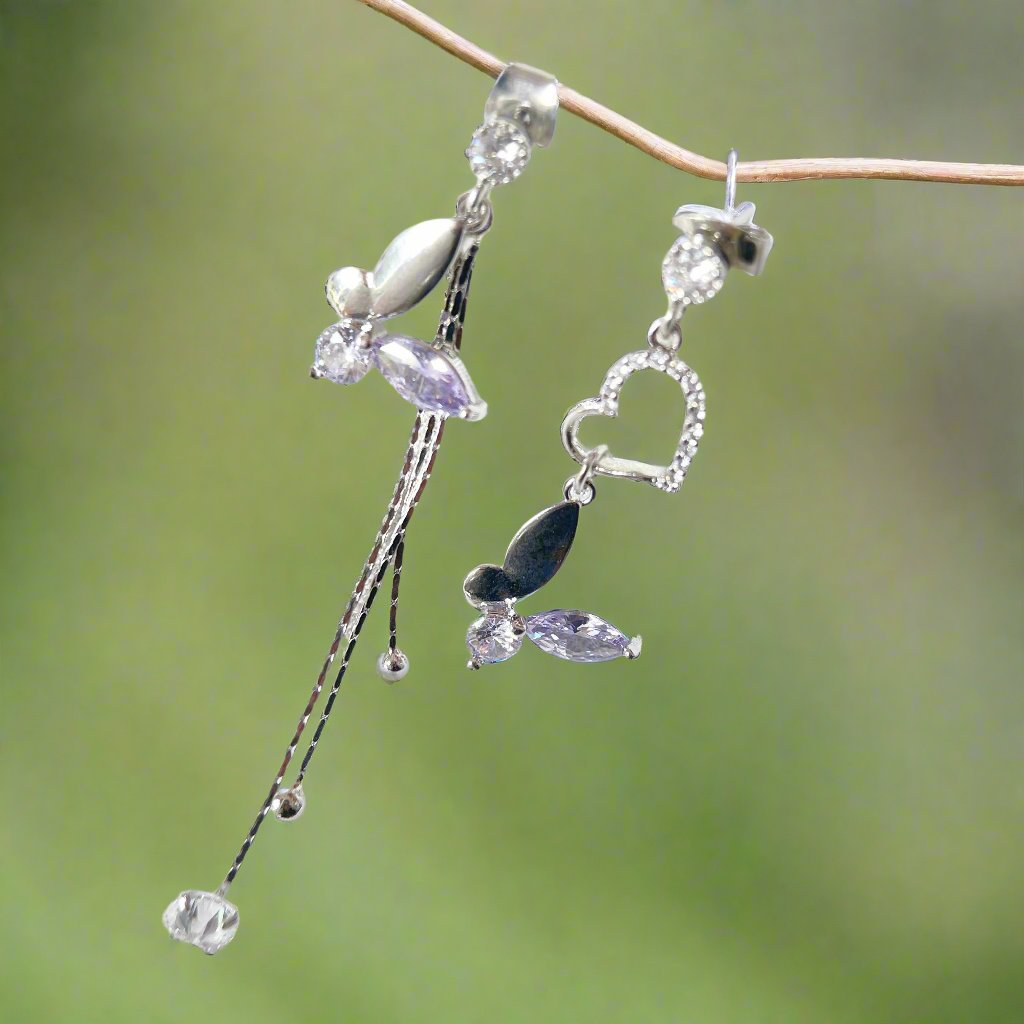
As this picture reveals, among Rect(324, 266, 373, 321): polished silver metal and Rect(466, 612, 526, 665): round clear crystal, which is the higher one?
Rect(324, 266, 373, 321): polished silver metal

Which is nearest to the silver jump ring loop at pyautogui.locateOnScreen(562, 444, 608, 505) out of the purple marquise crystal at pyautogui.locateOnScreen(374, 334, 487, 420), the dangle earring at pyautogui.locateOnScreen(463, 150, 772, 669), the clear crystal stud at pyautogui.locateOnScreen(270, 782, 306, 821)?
the dangle earring at pyautogui.locateOnScreen(463, 150, 772, 669)

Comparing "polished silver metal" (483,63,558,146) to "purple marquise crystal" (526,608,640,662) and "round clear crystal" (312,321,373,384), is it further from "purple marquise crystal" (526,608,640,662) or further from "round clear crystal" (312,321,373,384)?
"purple marquise crystal" (526,608,640,662)

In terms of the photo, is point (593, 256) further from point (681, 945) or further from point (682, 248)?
point (681, 945)

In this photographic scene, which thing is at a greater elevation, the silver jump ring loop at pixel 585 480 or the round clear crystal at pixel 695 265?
the round clear crystal at pixel 695 265

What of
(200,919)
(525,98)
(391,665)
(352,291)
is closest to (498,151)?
(525,98)

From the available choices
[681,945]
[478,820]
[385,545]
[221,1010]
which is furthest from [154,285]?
[681,945]

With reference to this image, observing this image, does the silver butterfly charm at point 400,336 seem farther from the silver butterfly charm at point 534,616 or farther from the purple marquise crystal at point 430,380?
the silver butterfly charm at point 534,616

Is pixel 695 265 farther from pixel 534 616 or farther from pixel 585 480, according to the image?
pixel 534 616

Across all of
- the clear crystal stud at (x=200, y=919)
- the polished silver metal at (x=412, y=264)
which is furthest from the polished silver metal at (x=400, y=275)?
the clear crystal stud at (x=200, y=919)
